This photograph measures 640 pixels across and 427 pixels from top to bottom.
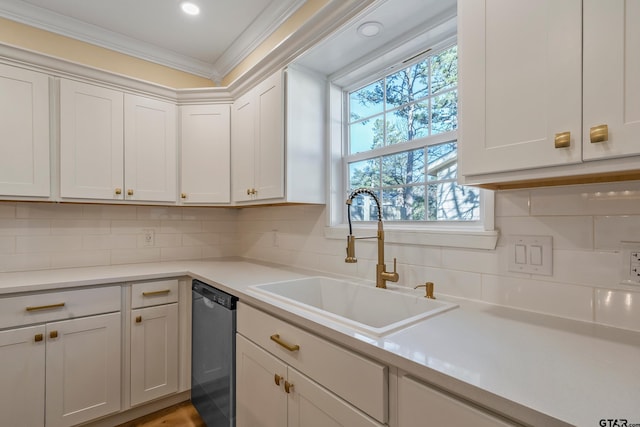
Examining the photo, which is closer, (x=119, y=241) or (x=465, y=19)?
(x=465, y=19)

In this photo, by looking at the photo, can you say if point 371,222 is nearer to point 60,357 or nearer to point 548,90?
point 548,90

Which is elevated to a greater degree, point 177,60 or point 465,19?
point 177,60

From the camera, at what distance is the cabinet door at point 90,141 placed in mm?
1982

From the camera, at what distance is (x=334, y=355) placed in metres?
0.97

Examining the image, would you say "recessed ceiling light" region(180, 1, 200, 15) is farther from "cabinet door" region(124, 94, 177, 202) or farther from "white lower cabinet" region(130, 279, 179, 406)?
"white lower cabinet" region(130, 279, 179, 406)

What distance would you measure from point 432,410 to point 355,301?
0.84 m

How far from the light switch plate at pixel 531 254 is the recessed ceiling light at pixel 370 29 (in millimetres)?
1158

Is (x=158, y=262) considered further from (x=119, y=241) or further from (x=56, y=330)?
(x=56, y=330)

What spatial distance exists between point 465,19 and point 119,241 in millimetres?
2569

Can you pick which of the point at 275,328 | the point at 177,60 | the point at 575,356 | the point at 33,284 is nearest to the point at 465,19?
the point at 575,356

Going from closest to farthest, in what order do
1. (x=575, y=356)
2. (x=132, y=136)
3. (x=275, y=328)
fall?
(x=575, y=356) → (x=275, y=328) → (x=132, y=136)

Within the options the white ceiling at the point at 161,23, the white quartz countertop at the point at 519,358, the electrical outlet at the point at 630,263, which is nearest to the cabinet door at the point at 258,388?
the white quartz countertop at the point at 519,358

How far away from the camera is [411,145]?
5.48 ft

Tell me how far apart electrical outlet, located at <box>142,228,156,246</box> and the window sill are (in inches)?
68.3
